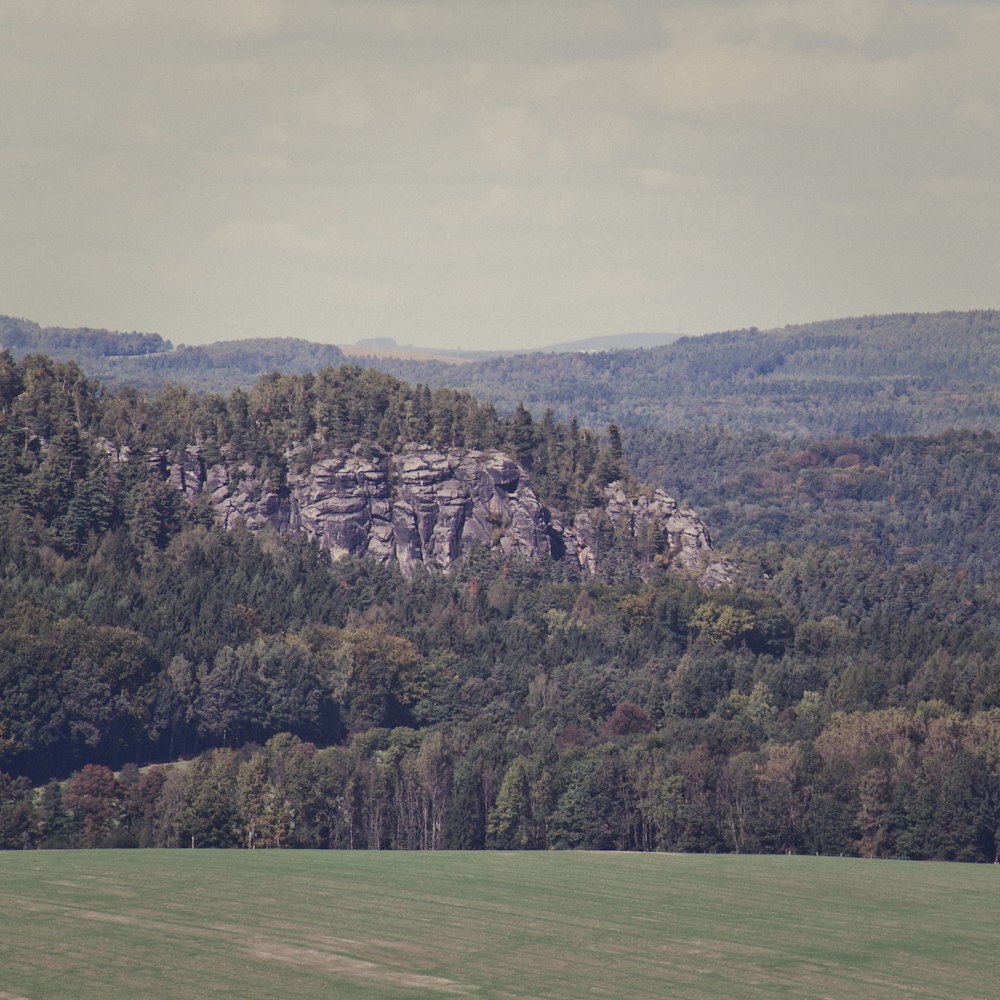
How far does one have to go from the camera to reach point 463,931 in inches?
2842

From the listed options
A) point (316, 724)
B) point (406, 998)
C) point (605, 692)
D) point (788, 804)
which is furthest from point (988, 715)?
point (406, 998)

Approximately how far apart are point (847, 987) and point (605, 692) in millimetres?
134114

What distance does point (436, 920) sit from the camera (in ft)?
245

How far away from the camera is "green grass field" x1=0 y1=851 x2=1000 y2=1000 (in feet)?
199

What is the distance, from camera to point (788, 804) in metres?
133

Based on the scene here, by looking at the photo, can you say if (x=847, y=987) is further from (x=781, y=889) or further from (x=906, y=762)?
(x=906, y=762)

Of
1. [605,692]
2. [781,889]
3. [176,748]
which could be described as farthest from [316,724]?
[781,889]

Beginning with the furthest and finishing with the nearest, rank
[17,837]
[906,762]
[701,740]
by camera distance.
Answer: [701,740] < [906,762] < [17,837]

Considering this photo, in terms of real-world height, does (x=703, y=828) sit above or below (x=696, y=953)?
below

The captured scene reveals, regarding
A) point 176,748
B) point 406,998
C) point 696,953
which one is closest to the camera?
point 406,998

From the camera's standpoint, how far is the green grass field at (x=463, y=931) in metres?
60.7

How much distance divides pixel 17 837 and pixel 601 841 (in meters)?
41.6

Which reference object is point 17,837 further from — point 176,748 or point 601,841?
point 176,748

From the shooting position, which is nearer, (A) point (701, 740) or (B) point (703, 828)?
(B) point (703, 828)
